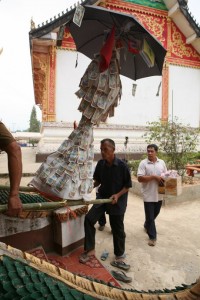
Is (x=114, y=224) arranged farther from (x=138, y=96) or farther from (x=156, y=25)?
(x=156, y=25)

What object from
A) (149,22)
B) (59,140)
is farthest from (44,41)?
(149,22)

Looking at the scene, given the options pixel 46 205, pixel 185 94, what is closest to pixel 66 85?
pixel 185 94

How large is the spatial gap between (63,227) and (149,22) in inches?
551

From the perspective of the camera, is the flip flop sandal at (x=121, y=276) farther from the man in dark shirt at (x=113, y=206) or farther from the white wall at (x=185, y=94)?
the white wall at (x=185, y=94)

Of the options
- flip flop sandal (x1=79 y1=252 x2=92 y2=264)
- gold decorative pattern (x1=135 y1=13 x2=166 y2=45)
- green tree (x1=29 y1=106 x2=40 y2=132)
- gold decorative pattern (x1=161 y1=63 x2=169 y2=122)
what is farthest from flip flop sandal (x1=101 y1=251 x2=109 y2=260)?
green tree (x1=29 y1=106 x2=40 y2=132)

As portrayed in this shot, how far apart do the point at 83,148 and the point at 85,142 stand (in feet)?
0.30

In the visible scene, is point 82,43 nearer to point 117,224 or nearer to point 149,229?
point 117,224

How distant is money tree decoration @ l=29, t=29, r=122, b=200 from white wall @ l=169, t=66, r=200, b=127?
38.2 feet

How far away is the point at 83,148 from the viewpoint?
344 cm

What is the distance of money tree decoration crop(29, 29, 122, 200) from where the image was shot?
3.26m

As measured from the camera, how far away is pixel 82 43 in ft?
14.0

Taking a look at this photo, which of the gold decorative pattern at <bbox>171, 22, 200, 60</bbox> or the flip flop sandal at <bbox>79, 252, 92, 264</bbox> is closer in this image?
the flip flop sandal at <bbox>79, 252, 92, 264</bbox>

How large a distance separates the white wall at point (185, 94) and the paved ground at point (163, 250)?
994 cm

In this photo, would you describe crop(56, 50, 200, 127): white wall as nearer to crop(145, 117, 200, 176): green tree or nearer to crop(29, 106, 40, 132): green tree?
crop(145, 117, 200, 176): green tree
